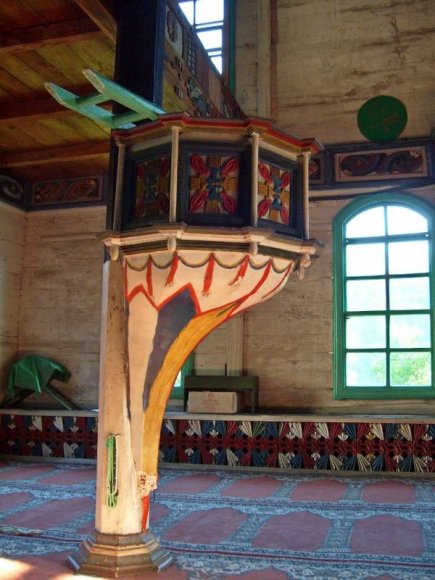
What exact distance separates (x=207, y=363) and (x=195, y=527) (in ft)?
9.65

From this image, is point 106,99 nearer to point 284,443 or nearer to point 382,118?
point 284,443

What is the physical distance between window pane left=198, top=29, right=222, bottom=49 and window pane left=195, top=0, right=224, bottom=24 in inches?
6.5

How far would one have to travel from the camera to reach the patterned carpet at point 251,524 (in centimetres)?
316

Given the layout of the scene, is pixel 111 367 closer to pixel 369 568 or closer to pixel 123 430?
pixel 123 430

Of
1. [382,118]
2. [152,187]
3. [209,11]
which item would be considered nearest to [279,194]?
[152,187]

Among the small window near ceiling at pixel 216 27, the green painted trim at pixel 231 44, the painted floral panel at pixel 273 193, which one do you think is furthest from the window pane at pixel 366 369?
the painted floral panel at pixel 273 193

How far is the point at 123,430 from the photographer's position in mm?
3164

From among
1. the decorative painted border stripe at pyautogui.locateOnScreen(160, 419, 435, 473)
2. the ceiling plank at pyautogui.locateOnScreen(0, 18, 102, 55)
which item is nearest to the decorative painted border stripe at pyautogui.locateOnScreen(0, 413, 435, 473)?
the decorative painted border stripe at pyautogui.locateOnScreen(160, 419, 435, 473)

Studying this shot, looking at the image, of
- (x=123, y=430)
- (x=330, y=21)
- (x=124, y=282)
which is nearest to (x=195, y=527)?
(x=123, y=430)

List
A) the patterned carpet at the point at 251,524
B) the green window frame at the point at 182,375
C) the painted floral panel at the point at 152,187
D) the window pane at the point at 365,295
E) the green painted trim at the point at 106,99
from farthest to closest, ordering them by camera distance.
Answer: the green window frame at the point at 182,375, the window pane at the point at 365,295, the patterned carpet at the point at 251,524, the painted floral panel at the point at 152,187, the green painted trim at the point at 106,99

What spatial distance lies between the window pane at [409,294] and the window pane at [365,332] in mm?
236

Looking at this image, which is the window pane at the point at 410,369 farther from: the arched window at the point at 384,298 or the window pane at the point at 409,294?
the window pane at the point at 409,294

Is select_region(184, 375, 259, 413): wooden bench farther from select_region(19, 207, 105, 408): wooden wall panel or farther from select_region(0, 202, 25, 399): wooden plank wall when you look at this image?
select_region(0, 202, 25, 399): wooden plank wall

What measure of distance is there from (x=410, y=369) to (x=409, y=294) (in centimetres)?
78
